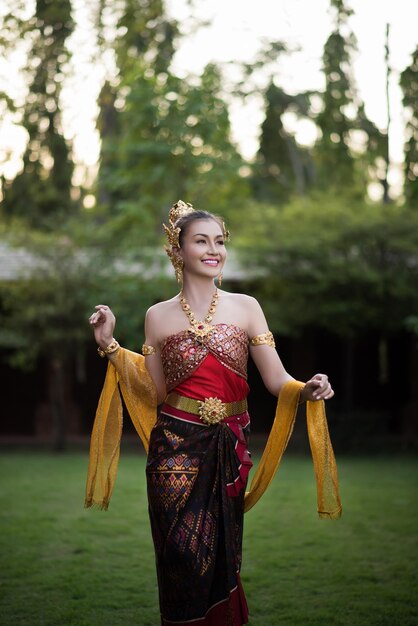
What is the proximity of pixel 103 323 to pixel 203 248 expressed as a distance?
54 cm

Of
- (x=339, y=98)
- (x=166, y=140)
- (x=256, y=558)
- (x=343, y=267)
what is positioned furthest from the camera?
(x=166, y=140)

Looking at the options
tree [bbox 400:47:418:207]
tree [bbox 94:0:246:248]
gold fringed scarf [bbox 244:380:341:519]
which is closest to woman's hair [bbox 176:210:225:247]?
gold fringed scarf [bbox 244:380:341:519]

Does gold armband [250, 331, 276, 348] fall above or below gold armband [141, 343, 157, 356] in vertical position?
above

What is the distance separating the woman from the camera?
3.69m

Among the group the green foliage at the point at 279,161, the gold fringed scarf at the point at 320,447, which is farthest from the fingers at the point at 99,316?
the green foliage at the point at 279,161

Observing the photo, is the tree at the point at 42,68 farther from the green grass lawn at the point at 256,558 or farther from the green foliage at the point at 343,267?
the green foliage at the point at 343,267

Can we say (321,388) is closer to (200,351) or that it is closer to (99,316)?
(200,351)

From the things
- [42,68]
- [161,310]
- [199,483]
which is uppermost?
[42,68]

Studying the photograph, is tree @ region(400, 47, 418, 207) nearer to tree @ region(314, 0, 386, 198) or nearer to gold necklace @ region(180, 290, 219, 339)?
tree @ region(314, 0, 386, 198)

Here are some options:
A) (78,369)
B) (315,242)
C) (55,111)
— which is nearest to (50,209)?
(78,369)

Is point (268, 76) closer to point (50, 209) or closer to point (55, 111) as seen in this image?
point (50, 209)

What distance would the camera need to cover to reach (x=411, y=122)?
7324 millimetres

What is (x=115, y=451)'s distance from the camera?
4.20 metres

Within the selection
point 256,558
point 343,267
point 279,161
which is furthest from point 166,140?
point 279,161
